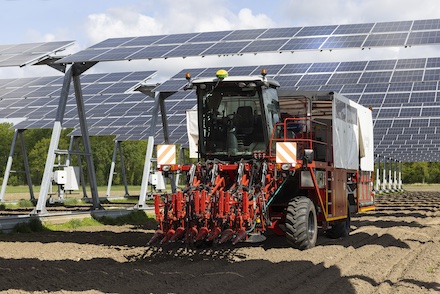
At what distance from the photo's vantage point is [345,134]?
647 inches

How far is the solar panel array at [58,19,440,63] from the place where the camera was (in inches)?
781

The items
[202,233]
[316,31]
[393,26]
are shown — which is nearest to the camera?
[202,233]

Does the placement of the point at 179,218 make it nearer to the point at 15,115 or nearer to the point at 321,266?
the point at 321,266

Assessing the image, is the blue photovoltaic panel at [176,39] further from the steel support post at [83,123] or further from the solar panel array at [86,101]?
the solar panel array at [86,101]

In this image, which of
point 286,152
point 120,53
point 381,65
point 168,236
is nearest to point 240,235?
point 168,236

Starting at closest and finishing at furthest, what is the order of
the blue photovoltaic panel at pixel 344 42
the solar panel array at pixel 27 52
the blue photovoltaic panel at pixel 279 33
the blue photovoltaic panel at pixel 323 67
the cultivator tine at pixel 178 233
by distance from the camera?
the cultivator tine at pixel 178 233 → the blue photovoltaic panel at pixel 344 42 → the solar panel array at pixel 27 52 → the blue photovoltaic panel at pixel 279 33 → the blue photovoltaic panel at pixel 323 67

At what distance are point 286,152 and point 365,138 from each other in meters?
5.85

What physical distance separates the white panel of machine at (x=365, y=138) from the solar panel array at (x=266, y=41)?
191 cm

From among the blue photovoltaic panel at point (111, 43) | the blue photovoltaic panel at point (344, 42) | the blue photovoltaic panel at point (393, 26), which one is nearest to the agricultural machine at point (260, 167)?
the blue photovoltaic panel at point (344, 42)

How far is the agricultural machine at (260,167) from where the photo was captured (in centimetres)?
1247

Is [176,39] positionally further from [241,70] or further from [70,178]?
[70,178]

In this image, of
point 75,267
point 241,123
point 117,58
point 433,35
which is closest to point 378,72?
point 433,35

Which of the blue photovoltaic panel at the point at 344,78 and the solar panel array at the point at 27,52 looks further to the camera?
the blue photovoltaic panel at the point at 344,78

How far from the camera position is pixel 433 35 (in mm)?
20688
